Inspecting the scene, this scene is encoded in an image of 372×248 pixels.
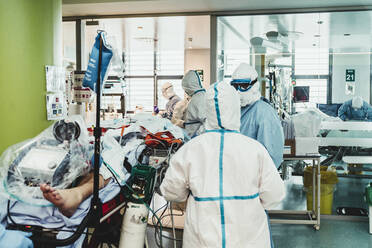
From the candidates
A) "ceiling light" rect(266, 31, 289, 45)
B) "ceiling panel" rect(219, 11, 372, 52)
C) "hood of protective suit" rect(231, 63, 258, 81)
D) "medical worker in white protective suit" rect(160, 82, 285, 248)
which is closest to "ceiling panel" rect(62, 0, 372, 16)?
"ceiling panel" rect(219, 11, 372, 52)

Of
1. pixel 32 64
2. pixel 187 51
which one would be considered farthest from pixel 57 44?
pixel 187 51

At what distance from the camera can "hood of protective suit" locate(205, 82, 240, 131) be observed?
72.7 inches

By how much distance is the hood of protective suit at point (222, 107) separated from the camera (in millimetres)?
1846

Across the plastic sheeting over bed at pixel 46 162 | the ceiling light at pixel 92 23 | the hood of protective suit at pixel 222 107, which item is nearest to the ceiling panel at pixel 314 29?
the ceiling light at pixel 92 23

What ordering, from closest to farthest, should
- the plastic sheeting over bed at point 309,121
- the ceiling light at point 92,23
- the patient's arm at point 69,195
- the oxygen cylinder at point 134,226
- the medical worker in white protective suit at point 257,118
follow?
1. the patient's arm at point 69,195
2. the oxygen cylinder at point 134,226
3. the medical worker in white protective suit at point 257,118
4. the plastic sheeting over bed at point 309,121
5. the ceiling light at point 92,23

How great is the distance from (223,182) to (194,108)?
2.91 metres

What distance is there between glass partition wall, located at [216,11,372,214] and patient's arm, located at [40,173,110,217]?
2.91 metres

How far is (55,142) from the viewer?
1971mm

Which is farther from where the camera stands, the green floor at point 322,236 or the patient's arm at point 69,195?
the green floor at point 322,236

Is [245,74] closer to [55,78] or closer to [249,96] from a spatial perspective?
[249,96]

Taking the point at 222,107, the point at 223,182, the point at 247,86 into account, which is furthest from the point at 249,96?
the point at 223,182

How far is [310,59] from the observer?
4.21 metres

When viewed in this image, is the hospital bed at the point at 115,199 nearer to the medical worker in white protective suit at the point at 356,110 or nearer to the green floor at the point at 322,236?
the green floor at the point at 322,236

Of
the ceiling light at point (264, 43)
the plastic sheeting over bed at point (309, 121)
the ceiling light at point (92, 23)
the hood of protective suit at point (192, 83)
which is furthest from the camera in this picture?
the ceiling light at point (92, 23)
